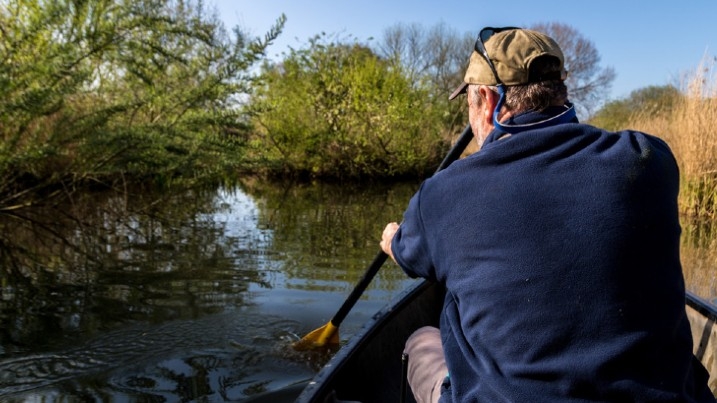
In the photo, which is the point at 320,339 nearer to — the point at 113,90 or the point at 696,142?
the point at 113,90

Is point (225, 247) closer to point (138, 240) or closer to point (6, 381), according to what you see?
point (138, 240)

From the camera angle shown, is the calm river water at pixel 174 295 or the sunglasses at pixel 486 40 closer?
the sunglasses at pixel 486 40

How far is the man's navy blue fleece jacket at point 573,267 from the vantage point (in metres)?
1.25

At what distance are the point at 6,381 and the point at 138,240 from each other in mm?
4057

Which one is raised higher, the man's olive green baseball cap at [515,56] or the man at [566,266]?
the man's olive green baseball cap at [515,56]

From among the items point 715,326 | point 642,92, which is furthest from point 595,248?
point 642,92

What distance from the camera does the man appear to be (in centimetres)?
126

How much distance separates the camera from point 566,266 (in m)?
1.27

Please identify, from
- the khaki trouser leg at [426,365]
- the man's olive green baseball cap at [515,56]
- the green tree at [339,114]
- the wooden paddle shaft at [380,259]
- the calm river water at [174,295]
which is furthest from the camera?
the green tree at [339,114]

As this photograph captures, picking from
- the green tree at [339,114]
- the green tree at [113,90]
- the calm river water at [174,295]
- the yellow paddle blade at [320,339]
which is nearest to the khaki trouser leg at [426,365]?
the calm river water at [174,295]

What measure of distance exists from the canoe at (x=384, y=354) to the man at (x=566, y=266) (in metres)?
0.99

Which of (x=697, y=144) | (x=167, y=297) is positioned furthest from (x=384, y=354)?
(x=697, y=144)

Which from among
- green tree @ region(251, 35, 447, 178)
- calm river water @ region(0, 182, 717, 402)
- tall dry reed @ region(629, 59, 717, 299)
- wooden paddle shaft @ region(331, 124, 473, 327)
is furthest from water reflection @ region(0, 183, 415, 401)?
green tree @ region(251, 35, 447, 178)

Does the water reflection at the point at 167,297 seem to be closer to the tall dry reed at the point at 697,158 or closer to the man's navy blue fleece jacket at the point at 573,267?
the man's navy blue fleece jacket at the point at 573,267
